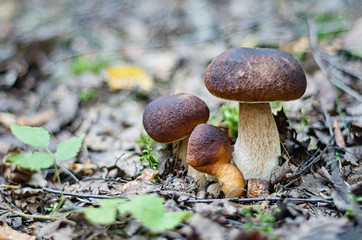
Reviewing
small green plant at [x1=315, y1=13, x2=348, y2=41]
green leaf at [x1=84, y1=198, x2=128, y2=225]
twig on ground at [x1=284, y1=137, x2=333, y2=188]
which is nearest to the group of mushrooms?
twig on ground at [x1=284, y1=137, x2=333, y2=188]

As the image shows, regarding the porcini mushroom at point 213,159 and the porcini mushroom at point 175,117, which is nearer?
the porcini mushroom at point 213,159

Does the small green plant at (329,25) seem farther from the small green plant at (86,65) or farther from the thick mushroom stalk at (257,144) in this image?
the small green plant at (86,65)

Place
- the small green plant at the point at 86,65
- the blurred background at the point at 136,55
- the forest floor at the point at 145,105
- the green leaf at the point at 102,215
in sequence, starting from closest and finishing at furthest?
the green leaf at the point at 102,215, the forest floor at the point at 145,105, the blurred background at the point at 136,55, the small green plant at the point at 86,65

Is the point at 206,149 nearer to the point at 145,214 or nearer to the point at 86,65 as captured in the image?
the point at 145,214

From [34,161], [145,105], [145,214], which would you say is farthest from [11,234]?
[145,105]

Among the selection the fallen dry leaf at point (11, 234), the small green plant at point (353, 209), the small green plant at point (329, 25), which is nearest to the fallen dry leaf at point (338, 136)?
the small green plant at point (353, 209)

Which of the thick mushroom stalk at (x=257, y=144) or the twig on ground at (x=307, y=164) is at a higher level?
the thick mushroom stalk at (x=257, y=144)

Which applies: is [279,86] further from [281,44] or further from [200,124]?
[281,44]

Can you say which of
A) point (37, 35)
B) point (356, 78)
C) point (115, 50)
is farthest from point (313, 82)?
point (37, 35)
